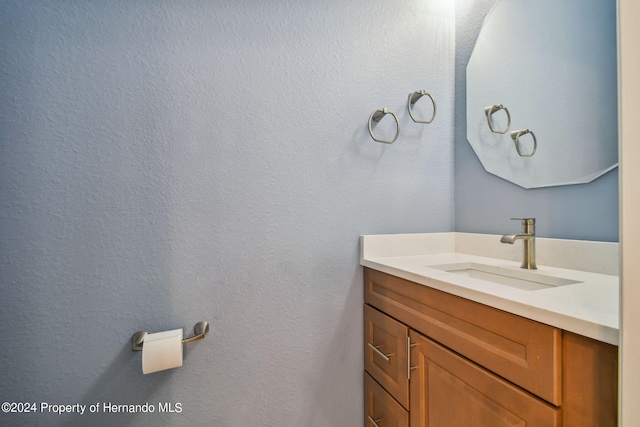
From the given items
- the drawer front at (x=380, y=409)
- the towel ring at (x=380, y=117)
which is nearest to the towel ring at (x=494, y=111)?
the towel ring at (x=380, y=117)

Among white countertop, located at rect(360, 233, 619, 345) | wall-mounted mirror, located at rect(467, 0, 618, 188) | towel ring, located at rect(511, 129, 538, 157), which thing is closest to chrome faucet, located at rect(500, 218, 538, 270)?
white countertop, located at rect(360, 233, 619, 345)

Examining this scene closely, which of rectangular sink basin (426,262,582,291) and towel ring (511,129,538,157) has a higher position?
towel ring (511,129,538,157)

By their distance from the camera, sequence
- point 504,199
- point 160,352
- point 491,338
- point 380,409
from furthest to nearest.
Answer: point 504,199 < point 380,409 < point 160,352 < point 491,338

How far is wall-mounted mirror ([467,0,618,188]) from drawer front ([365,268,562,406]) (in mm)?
625

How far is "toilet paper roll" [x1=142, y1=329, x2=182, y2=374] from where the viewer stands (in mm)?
829

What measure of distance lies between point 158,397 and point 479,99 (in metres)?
1.68

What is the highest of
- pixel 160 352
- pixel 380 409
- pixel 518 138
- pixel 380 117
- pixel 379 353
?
pixel 380 117

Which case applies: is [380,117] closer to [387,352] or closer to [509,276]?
[509,276]

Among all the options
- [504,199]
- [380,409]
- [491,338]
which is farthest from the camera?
[504,199]

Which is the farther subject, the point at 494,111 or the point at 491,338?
the point at 494,111

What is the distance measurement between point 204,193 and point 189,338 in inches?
19.0

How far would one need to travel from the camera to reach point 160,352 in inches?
33.1

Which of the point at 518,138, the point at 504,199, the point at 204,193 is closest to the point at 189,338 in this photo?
the point at 204,193

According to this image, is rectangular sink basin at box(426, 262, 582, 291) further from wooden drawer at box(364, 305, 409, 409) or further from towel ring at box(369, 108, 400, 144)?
towel ring at box(369, 108, 400, 144)
